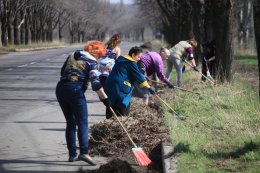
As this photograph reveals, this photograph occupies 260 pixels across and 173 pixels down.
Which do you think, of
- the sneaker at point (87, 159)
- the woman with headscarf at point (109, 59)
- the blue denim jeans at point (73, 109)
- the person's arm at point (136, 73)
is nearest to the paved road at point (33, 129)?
the sneaker at point (87, 159)

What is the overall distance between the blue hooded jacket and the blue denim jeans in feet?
4.59

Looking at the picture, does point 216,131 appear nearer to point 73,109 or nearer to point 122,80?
point 122,80

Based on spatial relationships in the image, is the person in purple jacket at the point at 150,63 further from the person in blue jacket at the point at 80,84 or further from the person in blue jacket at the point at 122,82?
the person in blue jacket at the point at 80,84

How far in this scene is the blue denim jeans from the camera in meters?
7.42

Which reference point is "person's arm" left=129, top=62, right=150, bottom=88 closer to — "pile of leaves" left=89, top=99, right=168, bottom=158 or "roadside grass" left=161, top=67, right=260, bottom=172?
"pile of leaves" left=89, top=99, right=168, bottom=158

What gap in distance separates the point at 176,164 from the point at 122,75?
2620 mm

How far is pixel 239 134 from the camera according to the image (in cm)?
829

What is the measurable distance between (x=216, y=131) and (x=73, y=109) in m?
2.50

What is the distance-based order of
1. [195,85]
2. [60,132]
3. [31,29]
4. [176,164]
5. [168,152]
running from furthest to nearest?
[31,29], [195,85], [60,132], [168,152], [176,164]

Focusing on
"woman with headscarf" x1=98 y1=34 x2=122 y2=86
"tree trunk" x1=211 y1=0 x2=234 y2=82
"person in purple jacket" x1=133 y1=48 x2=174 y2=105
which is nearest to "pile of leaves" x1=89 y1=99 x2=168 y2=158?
"woman with headscarf" x1=98 y1=34 x2=122 y2=86

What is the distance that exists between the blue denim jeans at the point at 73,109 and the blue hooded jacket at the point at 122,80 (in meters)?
1.40

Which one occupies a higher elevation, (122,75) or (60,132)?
(122,75)

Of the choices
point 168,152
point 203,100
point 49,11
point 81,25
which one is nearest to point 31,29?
point 49,11

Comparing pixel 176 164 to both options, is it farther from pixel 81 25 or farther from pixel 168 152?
pixel 81 25
